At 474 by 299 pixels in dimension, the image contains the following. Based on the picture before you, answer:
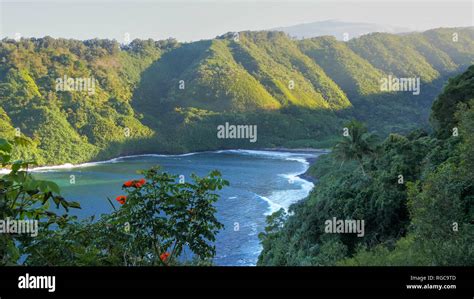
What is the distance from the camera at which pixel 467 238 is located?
4.27 metres

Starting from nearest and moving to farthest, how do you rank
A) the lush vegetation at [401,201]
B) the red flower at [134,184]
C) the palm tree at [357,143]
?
the red flower at [134,184], the lush vegetation at [401,201], the palm tree at [357,143]

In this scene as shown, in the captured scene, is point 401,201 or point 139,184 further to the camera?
point 401,201

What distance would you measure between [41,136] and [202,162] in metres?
18.2

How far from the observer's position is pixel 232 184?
128 ft

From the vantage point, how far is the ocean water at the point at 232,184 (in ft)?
80.7

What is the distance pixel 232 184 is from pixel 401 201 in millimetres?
26602

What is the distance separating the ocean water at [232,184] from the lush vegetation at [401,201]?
2747mm

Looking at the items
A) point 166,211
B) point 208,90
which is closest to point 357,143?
point 166,211

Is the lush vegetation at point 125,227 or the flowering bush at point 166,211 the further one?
the flowering bush at point 166,211

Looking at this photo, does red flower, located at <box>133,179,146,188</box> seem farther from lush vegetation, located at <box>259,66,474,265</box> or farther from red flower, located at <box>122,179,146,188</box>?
lush vegetation, located at <box>259,66,474,265</box>
